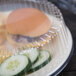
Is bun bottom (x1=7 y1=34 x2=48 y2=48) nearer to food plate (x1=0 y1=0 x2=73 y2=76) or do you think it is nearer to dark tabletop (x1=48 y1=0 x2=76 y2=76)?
food plate (x1=0 y1=0 x2=73 y2=76)

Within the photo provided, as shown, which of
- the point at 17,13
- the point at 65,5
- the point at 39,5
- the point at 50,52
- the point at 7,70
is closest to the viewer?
the point at 7,70

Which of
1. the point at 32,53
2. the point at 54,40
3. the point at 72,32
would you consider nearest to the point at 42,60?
the point at 32,53

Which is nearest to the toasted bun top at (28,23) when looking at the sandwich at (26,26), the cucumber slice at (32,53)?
the sandwich at (26,26)

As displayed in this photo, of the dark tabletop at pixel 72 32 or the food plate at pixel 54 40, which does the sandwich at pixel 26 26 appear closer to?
the food plate at pixel 54 40

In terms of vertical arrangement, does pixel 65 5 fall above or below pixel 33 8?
below

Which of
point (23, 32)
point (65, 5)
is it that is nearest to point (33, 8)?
point (23, 32)

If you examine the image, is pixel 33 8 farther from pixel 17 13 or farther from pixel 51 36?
pixel 51 36

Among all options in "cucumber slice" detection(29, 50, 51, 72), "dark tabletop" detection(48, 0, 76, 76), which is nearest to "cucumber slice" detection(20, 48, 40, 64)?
"cucumber slice" detection(29, 50, 51, 72)
